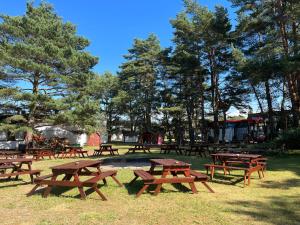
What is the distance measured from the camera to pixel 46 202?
20.8 ft

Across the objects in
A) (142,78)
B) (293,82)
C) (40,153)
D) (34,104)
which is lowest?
(40,153)

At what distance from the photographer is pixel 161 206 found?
5.98 metres

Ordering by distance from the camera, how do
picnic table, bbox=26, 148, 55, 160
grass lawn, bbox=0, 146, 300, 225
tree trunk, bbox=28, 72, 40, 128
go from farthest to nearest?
tree trunk, bbox=28, 72, 40, 128 < picnic table, bbox=26, 148, 55, 160 < grass lawn, bbox=0, 146, 300, 225

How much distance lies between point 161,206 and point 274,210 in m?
2.11

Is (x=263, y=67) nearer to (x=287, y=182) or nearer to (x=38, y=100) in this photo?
(x=287, y=182)

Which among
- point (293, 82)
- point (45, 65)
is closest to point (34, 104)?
point (45, 65)

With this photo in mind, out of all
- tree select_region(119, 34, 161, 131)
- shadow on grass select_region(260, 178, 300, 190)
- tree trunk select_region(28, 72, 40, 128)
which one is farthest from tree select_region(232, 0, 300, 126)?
tree select_region(119, 34, 161, 131)

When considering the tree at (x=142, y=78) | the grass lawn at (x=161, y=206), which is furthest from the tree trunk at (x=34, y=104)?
the tree at (x=142, y=78)

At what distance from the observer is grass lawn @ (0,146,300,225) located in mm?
5156

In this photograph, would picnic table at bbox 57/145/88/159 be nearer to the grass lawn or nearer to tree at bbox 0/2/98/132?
tree at bbox 0/2/98/132

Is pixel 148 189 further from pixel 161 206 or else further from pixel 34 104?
pixel 34 104

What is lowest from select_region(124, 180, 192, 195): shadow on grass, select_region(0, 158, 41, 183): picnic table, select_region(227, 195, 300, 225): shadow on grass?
select_region(227, 195, 300, 225): shadow on grass

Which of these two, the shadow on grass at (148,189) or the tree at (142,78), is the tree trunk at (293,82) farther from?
the tree at (142,78)

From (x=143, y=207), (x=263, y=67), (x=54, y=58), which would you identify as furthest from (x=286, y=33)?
(x=143, y=207)
